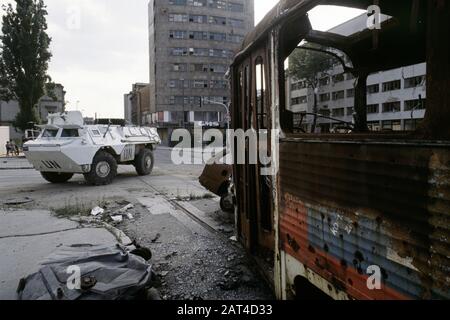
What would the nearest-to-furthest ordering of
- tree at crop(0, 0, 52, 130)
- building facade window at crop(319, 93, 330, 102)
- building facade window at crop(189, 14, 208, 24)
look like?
tree at crop(0, 0, 52, 130) < building facade window at crop(319, 93, 330, 102) < building facade window at crop(189, 14, 208, 24)

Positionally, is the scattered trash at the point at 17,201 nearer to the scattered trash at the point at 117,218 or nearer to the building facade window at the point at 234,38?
the scattered trash at the point at 117,218

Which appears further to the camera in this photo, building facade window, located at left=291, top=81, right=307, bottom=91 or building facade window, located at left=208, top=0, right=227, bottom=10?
building facade window, located at left=208, top=0, right=227, bottom=10

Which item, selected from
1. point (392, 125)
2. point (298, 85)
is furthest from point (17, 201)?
point (298, 85)

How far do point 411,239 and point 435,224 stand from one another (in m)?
0.16

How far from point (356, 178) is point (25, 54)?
3329 cm

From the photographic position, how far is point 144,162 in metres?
14.5

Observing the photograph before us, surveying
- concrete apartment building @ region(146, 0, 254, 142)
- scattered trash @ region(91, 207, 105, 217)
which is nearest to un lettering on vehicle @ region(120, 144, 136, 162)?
scattered trash @ region(91, 207, 105, 217)

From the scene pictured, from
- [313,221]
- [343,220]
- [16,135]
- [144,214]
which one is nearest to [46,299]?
[313,221]

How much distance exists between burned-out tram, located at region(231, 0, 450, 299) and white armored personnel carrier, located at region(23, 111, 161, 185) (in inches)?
313

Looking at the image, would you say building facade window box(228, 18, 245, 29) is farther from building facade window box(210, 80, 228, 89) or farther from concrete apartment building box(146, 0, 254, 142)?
building facade window box(210, 80, 228, 89)

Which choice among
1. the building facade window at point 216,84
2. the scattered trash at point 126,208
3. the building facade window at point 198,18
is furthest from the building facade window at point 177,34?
the scattered trash at point 126,208

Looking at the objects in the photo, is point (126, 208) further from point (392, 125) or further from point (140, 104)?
point (140, 104)

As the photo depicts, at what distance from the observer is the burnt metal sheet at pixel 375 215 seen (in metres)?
1.59

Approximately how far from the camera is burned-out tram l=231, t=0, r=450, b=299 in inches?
63.1
